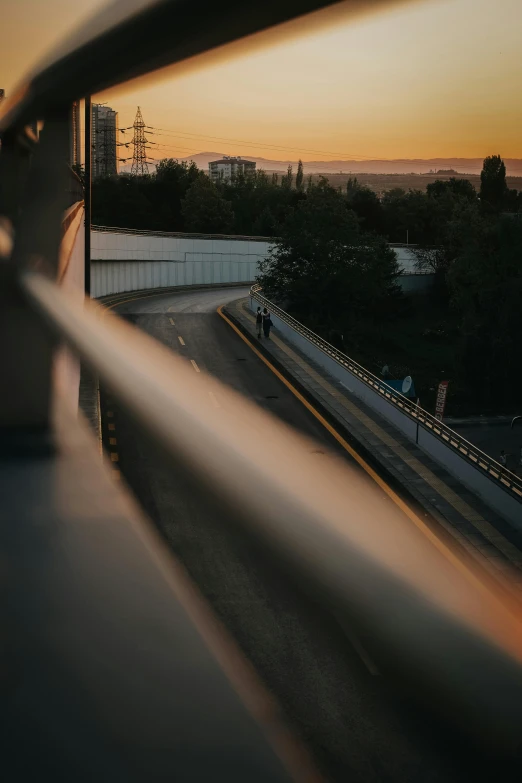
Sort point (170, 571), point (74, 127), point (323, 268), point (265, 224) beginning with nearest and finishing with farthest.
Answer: point (170, 571), point (74, 127), point (323, 268), point (265, 224)

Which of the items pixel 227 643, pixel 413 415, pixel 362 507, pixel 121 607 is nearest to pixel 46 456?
pixel 121 607

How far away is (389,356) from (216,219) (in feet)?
123

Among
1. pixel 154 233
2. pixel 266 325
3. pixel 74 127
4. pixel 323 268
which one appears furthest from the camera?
pixel 154 233

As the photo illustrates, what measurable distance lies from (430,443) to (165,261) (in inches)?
1747

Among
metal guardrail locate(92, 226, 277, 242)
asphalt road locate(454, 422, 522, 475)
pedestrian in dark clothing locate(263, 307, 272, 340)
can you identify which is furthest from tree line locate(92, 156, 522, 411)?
pedestrian in dark clothing locate(263, 307, 272, 340)

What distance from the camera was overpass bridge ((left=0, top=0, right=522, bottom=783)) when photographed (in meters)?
1.11

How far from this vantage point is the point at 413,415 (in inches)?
910

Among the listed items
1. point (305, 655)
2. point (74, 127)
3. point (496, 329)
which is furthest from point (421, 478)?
point (496, 329)

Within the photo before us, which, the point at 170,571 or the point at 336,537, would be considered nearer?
the point at 336,537

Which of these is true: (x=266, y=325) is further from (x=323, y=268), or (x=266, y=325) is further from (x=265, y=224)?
(x=265, y=224)

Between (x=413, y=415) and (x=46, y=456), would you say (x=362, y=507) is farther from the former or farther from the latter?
(x=413, y=415)

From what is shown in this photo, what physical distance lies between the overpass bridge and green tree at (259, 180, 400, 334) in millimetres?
52589

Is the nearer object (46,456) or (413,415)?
(46,456)

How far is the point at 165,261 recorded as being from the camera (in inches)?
2477
